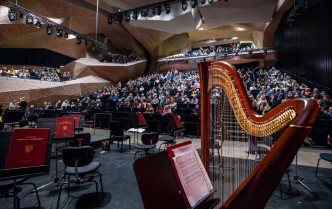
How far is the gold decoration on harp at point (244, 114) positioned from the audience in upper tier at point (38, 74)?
14186 millimetres

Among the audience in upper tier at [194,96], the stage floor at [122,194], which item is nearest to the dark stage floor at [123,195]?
the stage floor at [122,194]

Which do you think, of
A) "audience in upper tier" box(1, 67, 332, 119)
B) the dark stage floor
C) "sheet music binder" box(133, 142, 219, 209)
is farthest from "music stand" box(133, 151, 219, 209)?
the dark stage floor

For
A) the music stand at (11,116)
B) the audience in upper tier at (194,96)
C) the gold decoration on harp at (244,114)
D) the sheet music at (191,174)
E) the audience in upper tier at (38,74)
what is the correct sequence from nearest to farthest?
the gold decoration on harp at (244,114)
the sheet music at (191,174)
the music stand at (11,116)
the audience in upper tier at (194,96)
the audience in upper tier at (38,74)

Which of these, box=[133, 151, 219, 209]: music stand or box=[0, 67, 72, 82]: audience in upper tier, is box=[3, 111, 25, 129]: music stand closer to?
box=[133, 151, 219, 209]: music stand

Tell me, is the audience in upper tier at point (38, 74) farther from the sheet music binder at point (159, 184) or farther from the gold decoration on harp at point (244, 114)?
Result: the sheet music binder at point (159, 184)

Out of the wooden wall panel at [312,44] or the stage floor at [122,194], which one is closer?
the stage floor at [122,194]

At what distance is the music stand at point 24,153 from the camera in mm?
2148

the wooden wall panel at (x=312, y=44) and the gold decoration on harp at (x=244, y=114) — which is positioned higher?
the wooden wall panel at (x=312, y=44)

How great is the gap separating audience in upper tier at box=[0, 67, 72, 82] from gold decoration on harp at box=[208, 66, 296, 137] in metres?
14.2

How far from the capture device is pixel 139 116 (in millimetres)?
5684

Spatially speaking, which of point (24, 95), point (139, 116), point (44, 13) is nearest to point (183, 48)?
point (44, 13)

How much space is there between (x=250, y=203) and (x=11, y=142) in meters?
2.45

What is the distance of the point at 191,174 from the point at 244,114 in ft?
1.70

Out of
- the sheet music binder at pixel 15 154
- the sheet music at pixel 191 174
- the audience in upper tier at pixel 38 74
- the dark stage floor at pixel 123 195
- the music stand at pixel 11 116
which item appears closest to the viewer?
the sheet music at pixel 191 174
